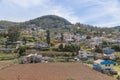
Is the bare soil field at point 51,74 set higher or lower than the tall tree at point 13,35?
lower

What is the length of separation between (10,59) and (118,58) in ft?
57.9

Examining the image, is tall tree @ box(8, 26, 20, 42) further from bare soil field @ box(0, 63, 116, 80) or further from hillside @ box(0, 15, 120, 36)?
hillside @ box(0, 15, 120, 36)

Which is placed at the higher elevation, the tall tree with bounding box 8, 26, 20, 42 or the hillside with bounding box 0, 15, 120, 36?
the hillside with bounding box 0, 15, 120, 36

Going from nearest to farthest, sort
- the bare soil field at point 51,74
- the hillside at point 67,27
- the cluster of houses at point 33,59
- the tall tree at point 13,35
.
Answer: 1. the bare soil field at point 51,74
2. the cluster of houses at point 33,59
3. the tall tree at point 13,35
4. the hillside at point 67,27

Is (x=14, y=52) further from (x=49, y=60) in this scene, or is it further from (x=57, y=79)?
(x=57, y=79)

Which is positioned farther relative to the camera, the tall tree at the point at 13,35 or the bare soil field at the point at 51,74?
the tall tree at the point at 13,35

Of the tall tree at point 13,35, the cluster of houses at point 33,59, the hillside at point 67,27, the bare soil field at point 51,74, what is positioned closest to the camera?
the bare soil field at point 51,74

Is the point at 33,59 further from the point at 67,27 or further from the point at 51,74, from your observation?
the point at 67,27

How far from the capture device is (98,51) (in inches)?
2293

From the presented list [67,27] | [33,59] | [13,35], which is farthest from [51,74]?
[67,27]

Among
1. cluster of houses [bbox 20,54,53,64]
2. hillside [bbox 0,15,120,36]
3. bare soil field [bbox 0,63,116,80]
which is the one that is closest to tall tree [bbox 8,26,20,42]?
cluster of houses [bbox 20,54,53,64]

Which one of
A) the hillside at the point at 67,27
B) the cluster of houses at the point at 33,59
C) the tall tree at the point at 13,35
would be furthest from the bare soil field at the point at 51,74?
the hillside at the point at 67,27

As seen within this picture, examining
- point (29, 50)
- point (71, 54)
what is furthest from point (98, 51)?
point (29, 50)

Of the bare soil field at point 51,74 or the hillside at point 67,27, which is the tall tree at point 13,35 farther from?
the hillside at point 67,27
